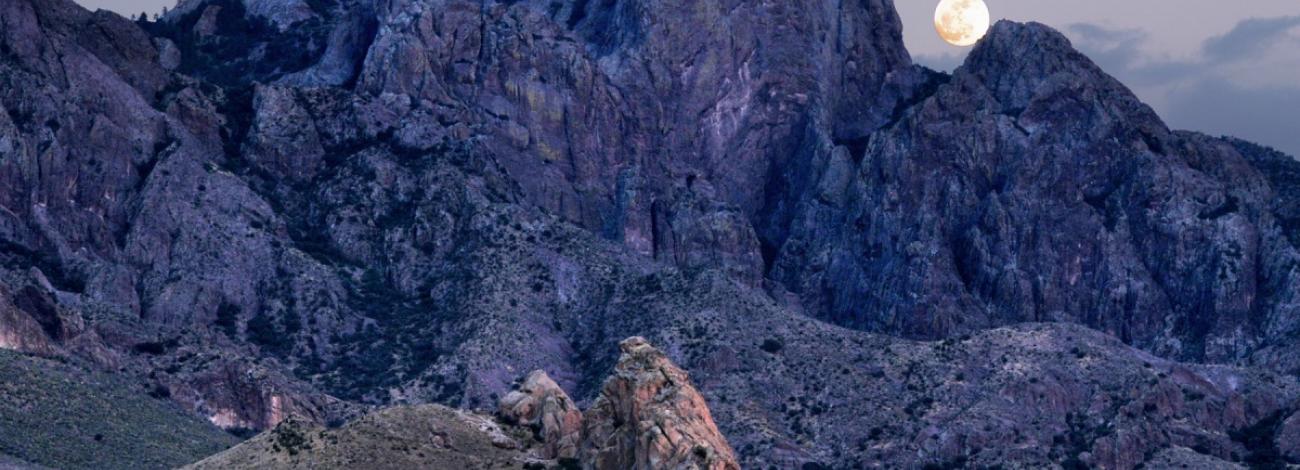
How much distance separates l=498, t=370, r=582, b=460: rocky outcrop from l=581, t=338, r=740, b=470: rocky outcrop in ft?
9.50

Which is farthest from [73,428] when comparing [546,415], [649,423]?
[649,423]

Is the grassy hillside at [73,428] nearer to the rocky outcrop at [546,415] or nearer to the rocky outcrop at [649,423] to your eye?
the rocky outcrop at [546,415]

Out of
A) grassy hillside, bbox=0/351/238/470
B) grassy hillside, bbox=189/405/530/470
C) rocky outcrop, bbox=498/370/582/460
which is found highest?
rocky outcrop, bbox=498/370/582/460

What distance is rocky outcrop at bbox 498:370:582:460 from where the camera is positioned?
171 m

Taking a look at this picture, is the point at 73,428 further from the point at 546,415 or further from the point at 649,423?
the point at 649,423

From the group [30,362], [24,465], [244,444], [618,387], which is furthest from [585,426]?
[30,362]

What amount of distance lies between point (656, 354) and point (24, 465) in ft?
122

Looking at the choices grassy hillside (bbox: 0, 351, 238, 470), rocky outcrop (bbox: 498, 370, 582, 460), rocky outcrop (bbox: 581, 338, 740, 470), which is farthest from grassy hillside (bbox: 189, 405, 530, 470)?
grassy hillside (bbox: 0, 351, 238, 470)

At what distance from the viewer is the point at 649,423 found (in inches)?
6388

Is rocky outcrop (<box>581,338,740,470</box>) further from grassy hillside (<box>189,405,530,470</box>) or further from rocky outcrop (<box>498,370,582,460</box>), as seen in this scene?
grassy hillside (<box>189,405,530,470</box>)

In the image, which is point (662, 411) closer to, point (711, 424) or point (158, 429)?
point (711, 424)

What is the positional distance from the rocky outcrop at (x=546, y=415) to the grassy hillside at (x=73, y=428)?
81.6 ft

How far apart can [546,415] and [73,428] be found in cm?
3287

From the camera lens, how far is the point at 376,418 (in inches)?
6831
